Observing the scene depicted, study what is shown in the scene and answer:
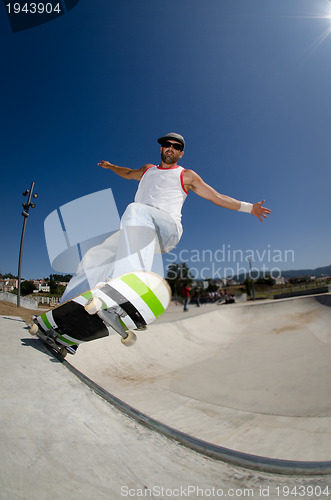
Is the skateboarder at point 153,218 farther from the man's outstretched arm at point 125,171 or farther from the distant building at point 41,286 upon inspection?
the distant building at point 41,286

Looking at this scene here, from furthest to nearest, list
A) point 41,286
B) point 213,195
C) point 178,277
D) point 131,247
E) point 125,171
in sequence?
1. point 178,277
2. point 41,286
3. point 125,171
4. point 213,195
5. point 131,247

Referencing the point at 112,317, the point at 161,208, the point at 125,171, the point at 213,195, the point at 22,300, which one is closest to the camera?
the point at 112,317

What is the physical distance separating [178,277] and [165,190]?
5232 cm

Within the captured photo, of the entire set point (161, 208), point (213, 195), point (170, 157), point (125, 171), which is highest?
point (125, 171)

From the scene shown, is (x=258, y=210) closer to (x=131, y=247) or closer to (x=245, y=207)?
(x=245, y=207)

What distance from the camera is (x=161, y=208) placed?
2.09 meters

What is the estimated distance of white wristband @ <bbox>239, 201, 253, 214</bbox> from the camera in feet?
7.84

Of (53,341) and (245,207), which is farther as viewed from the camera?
(245,207)

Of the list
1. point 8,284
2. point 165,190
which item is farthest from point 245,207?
point 8,284

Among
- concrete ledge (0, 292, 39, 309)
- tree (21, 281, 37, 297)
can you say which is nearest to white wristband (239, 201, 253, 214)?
concrete ledge (0, 292, 39, 309)

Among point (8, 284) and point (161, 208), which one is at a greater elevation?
point (161, 208)

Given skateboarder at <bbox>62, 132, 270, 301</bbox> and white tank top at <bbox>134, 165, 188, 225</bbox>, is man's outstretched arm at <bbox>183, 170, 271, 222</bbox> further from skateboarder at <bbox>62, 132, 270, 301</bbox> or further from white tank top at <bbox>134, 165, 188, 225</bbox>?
white tank top at <bbox>134, 165, 188, 225</bbox>

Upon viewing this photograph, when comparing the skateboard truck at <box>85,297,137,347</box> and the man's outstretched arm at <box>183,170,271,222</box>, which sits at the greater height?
the man's outstretched arm at <box>183,170,271,222</box>

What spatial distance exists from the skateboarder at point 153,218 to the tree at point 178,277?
47.1m
